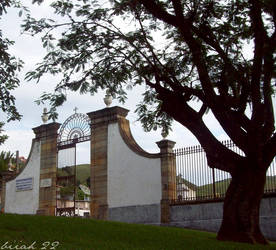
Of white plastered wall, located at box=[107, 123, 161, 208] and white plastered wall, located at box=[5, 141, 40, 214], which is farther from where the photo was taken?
white plastered wall, located at box=[5, 141, 40, 214]

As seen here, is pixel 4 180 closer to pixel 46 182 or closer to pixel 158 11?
pixel 46 182

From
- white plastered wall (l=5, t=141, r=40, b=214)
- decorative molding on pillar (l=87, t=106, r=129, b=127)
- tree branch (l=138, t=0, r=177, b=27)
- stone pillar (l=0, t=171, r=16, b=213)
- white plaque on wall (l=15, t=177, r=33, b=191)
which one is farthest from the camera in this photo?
Result: stone pillar (l=0, t=171, r=16, b=213)

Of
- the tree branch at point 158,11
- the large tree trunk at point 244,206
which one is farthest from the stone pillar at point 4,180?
the large tree trunk at point 244,206

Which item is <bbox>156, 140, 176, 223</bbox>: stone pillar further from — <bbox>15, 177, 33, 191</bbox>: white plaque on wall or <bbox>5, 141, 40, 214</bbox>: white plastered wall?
<bbox>15, 177, 33, 191</bbox>: white plaque on wall

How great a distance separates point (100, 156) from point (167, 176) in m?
3.71

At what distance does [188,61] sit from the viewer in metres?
13.6

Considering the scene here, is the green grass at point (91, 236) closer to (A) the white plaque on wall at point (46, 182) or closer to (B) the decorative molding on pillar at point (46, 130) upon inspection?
(A) the white plaque on wall at point (46, 182)

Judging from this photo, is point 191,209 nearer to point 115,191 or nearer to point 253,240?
point 115,191

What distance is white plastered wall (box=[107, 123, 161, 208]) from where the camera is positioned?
17359 millimetres

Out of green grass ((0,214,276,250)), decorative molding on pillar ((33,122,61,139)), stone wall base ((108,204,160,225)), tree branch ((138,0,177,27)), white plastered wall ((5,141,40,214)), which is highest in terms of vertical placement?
tree branch ((138,0,177,27))

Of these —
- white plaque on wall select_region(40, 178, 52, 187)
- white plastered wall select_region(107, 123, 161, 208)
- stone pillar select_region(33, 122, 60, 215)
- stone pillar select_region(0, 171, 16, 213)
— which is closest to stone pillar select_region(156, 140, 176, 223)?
white plastered wall select_region(107, 123, 161, 208)

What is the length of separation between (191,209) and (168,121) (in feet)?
12.7

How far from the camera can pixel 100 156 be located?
63.4ft

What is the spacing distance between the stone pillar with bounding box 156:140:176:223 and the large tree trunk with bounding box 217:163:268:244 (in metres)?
6.00
